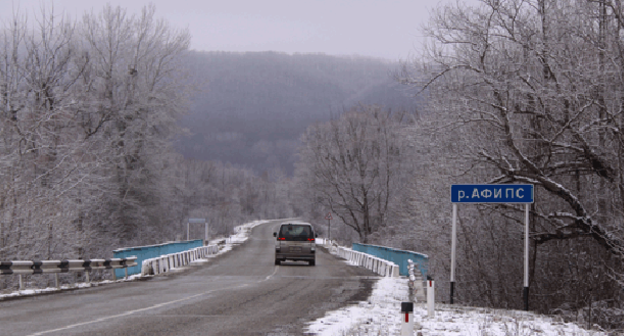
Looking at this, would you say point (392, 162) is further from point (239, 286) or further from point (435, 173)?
point (239, 286)

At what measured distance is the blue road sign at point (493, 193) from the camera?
46.5 feet

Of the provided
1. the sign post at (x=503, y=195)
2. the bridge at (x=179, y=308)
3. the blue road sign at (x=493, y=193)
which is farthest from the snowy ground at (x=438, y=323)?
the blue road sign at (x=493, y=193)

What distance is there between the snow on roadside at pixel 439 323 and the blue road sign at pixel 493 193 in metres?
2.58

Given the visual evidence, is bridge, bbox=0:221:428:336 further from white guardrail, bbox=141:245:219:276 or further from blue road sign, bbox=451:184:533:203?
blue road sign, bbox=451:184:533:203

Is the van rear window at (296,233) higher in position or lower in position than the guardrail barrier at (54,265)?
higher

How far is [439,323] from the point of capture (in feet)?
36.9

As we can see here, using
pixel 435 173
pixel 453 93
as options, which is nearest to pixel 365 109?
pixel 435 173

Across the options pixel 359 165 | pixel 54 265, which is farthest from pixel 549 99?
pixel 359 165

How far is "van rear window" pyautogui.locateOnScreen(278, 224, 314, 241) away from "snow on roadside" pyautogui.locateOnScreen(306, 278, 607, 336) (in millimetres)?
16433

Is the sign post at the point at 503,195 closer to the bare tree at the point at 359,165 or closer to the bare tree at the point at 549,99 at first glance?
the bare tree at the point at 549,99

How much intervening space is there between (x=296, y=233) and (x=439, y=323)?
65.7 ft

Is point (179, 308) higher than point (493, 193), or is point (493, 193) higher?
point (493, 193)

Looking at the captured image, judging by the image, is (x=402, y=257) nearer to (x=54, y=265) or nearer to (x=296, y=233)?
(x=296, y=233)

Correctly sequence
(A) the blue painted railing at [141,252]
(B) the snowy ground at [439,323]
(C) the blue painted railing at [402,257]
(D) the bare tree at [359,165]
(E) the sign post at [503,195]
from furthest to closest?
(D) the bare tree at [359,165] < (A) the blue painted railing at [141,252] < (C) the blue painted railing at [402,257] < (E) the sign post at [503,195] < (B) the snowy ground at [439,323]
